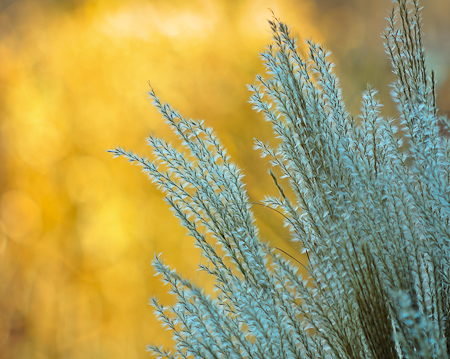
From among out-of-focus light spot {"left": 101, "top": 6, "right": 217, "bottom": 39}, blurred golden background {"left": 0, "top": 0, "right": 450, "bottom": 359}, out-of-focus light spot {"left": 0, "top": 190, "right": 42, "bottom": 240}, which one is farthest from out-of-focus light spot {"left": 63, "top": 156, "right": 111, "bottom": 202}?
out-of-focus light spot {"left": 101, "top": 6, "right": 217, "bottom": 39}

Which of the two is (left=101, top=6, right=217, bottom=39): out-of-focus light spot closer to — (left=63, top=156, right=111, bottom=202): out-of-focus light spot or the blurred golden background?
the blurred golden background

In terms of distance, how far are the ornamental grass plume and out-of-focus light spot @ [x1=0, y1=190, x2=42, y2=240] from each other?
117 cm

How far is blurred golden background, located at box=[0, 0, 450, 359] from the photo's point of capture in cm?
164

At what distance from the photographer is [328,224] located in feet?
1.93

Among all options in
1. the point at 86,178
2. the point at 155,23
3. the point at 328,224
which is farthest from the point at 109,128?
the point at 328,224

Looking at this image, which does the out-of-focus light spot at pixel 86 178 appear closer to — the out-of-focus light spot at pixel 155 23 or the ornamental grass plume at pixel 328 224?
the out-of-focus light spot at pixel 155 23

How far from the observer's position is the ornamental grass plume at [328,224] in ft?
1.87

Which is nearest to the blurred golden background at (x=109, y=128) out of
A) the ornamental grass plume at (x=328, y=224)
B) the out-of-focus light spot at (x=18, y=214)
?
the out-of-focus light spot at (x=18, y=214)

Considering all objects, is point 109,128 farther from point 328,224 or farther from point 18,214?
point 328,224

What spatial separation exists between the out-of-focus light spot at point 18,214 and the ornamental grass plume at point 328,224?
1174mm

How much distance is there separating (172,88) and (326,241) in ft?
4.11

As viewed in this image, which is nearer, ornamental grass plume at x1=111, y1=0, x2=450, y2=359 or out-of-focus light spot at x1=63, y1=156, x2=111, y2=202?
ornamental grass plume at x1=111, y1=0, x2=450, y2=359

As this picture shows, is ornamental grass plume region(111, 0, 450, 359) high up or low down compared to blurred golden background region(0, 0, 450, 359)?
down

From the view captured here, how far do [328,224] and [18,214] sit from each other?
1.37 meters
